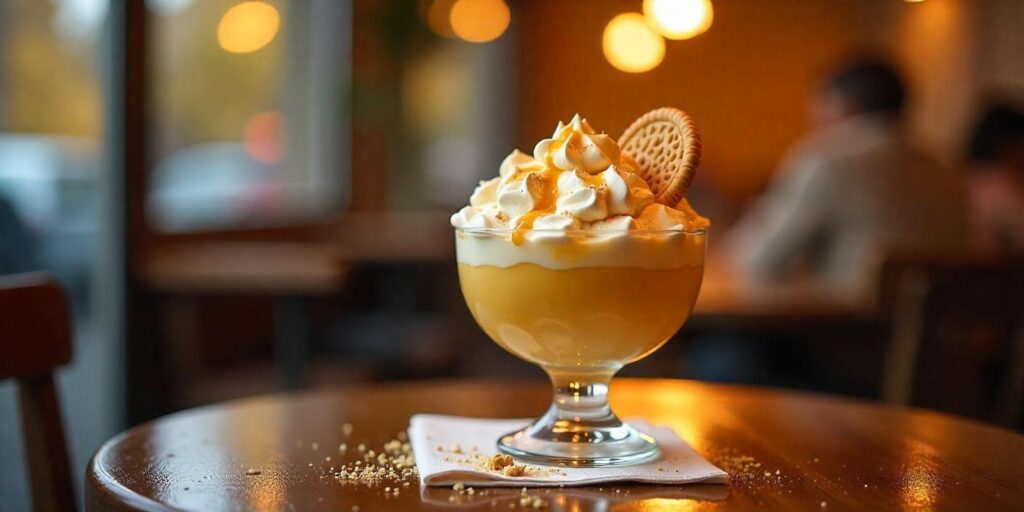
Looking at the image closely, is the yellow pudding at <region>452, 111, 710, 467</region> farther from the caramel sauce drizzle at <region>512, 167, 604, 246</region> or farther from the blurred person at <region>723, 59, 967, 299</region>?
the blurred person at <region>723, 59, 967, 299</region>

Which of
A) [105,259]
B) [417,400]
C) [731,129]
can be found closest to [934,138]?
[731,129]

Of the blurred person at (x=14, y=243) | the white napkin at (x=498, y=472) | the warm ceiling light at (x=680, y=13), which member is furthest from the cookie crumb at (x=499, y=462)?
the warm ceiling light at (x=680, y=13)

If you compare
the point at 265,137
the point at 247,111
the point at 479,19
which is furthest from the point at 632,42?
the point at 247,111

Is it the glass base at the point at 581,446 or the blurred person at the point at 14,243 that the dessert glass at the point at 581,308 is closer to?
the glass base at the point at 581,446

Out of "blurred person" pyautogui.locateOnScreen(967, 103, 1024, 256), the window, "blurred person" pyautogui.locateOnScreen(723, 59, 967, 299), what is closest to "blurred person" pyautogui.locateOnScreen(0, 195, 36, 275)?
the window

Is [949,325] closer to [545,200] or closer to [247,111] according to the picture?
[545,200]
